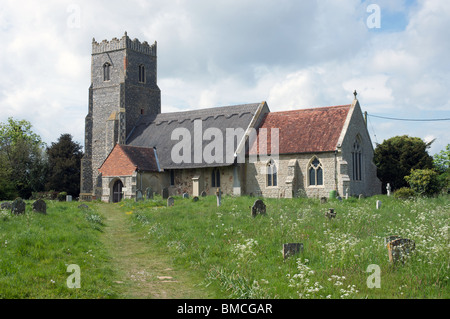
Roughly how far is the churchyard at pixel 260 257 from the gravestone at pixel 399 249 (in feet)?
0.07

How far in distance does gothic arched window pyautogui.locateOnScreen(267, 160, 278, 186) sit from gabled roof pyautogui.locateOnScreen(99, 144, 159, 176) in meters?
9.27

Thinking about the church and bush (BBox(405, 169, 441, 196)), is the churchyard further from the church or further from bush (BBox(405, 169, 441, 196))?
bush (BBox(405, 169, 441, 196))

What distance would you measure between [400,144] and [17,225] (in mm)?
33727

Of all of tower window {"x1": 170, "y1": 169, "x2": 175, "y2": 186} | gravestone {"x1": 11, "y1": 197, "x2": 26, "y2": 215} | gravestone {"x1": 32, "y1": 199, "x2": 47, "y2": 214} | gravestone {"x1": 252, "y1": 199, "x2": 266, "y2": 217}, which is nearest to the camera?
gravestone {"x1": 252, "y1": 199, "x2": 266, "y2": 217}

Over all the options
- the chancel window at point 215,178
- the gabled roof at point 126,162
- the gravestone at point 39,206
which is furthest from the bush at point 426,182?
the gravestone at point 39,206

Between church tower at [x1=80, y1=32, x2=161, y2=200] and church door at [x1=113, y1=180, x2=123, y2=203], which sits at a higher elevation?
church tower at [x1=80, y1=32, x2=161, y2=200]

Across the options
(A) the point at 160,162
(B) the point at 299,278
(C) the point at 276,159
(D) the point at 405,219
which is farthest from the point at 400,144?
(B) the point at 299,278

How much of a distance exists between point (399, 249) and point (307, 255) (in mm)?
2000

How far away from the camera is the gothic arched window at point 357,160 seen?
31.2m

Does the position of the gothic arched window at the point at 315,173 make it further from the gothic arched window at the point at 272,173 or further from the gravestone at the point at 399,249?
the gravestone at the point at 399,249

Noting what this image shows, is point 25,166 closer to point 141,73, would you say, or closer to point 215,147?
point 141,73

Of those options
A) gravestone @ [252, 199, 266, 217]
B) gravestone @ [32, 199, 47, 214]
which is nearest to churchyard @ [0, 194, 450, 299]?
gravestone @ [252, 199, 266, 217]

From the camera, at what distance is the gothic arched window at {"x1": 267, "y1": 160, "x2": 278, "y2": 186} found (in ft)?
103
